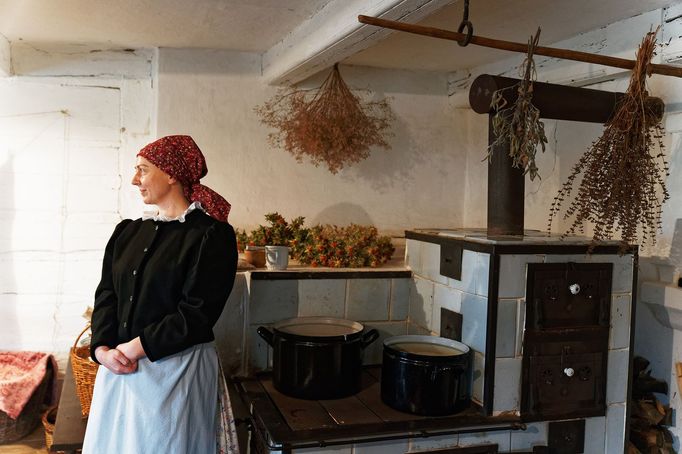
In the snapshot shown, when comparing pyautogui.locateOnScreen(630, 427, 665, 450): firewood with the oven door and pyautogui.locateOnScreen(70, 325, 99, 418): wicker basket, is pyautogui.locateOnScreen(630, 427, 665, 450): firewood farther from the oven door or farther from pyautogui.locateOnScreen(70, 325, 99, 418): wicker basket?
pyautogui.locateOnScreen(70, 325, 99, 418): wicker basket

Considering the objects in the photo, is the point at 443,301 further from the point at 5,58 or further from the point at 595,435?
the point at 5,58

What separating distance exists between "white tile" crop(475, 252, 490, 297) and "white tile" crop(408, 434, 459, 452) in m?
0.51

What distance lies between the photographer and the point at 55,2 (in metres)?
2.47

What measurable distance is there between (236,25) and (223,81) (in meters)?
0.57

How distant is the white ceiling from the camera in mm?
2422

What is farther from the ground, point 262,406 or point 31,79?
point 31,79

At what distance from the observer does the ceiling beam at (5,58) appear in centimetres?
310

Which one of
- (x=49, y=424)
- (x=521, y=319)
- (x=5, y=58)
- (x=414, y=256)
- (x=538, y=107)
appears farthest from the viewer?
(x=5, y=58)

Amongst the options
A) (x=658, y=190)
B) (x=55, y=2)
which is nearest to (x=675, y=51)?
(x=658, y=190)

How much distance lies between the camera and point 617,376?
7.66 feet

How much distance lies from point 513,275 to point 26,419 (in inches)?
106

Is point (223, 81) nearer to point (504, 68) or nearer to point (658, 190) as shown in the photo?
point (504, 68)

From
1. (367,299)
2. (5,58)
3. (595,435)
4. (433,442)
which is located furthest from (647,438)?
(5,58)

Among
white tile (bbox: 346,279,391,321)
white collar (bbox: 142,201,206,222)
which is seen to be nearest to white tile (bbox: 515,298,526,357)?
white tile (bbox: 346,279,391,321)
